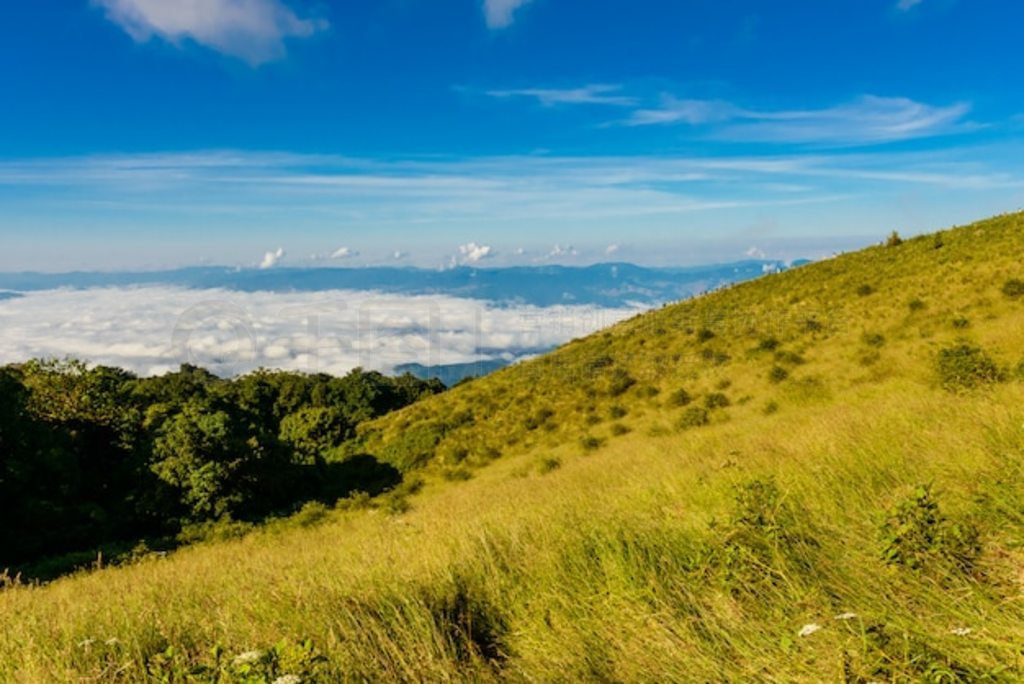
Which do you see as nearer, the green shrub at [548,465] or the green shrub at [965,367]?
the green shrub at [965,367]

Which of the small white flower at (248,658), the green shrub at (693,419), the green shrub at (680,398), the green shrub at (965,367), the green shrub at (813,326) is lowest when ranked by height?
the green shrub at (693,419)

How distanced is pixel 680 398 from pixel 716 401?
7.39 feet

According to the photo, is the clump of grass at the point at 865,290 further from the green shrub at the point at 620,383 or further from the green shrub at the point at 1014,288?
the green shrub at the point at 620,383

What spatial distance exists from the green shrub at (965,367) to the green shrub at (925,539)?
1528 cm

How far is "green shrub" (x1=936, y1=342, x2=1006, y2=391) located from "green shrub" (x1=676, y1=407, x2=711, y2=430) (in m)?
8.96

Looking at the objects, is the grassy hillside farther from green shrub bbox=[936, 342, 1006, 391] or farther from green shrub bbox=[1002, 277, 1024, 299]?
green shrub bbox=[1002, 277, 1024, 299]

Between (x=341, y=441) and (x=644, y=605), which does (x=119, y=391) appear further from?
(x=644, y=605)

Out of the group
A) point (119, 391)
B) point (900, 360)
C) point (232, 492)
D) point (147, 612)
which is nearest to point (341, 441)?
point (232, 492)

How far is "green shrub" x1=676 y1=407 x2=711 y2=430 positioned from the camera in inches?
990

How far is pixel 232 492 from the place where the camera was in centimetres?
2773

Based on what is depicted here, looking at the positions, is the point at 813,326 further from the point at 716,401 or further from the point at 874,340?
the point at 716,401

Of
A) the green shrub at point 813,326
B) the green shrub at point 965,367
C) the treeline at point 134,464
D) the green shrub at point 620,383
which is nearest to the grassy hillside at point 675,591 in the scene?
the green shrub at point 965,367

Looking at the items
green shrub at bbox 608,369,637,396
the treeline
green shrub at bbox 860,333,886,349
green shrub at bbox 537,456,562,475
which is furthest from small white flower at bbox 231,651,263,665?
green shrub at bbox 608,369,637,396

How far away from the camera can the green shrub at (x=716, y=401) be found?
26.3 metres
